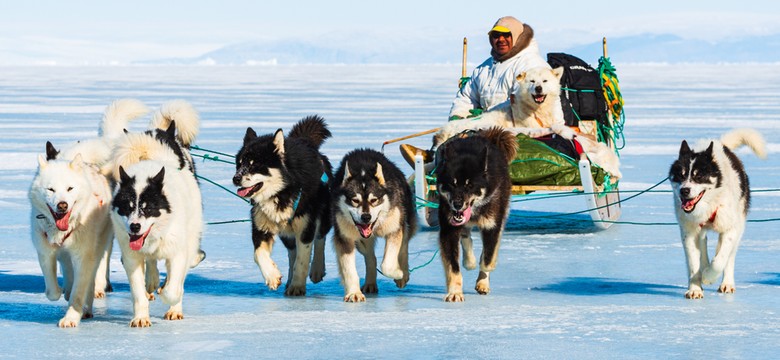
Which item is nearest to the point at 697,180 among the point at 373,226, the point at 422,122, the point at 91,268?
the point at 373,226

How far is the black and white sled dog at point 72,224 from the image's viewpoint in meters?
5.25

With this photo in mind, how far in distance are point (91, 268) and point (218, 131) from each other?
11822mm

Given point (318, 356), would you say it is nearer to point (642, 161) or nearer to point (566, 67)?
point (566, 67)

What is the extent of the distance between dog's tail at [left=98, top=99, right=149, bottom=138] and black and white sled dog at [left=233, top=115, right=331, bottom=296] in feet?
3.47

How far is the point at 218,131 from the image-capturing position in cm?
1709

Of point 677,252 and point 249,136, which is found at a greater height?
point 249,136

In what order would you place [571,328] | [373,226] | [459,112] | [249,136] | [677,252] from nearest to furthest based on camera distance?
[571,328]
[373,226]
[249,136]
[677,252]
[459,112]

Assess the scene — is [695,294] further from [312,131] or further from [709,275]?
[312,131]

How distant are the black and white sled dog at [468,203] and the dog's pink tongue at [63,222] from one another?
192 centimetres

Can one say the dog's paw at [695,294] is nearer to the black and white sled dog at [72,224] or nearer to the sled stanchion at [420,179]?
the sled stanchion at [420,179]

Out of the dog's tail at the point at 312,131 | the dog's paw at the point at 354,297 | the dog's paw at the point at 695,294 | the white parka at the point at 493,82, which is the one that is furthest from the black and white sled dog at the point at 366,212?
the white parka at the point at 493,82

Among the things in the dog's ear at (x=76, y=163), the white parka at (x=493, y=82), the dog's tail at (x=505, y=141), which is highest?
the white parka at (x=493, y=82)

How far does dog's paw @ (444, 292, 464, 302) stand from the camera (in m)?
5.93

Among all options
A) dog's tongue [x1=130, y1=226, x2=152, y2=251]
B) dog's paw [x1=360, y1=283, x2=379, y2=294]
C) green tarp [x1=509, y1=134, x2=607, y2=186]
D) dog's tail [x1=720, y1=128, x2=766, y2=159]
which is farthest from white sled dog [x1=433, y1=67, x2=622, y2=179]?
dog's tongue [x1=130, y1=226, x2=152, y2=251]
